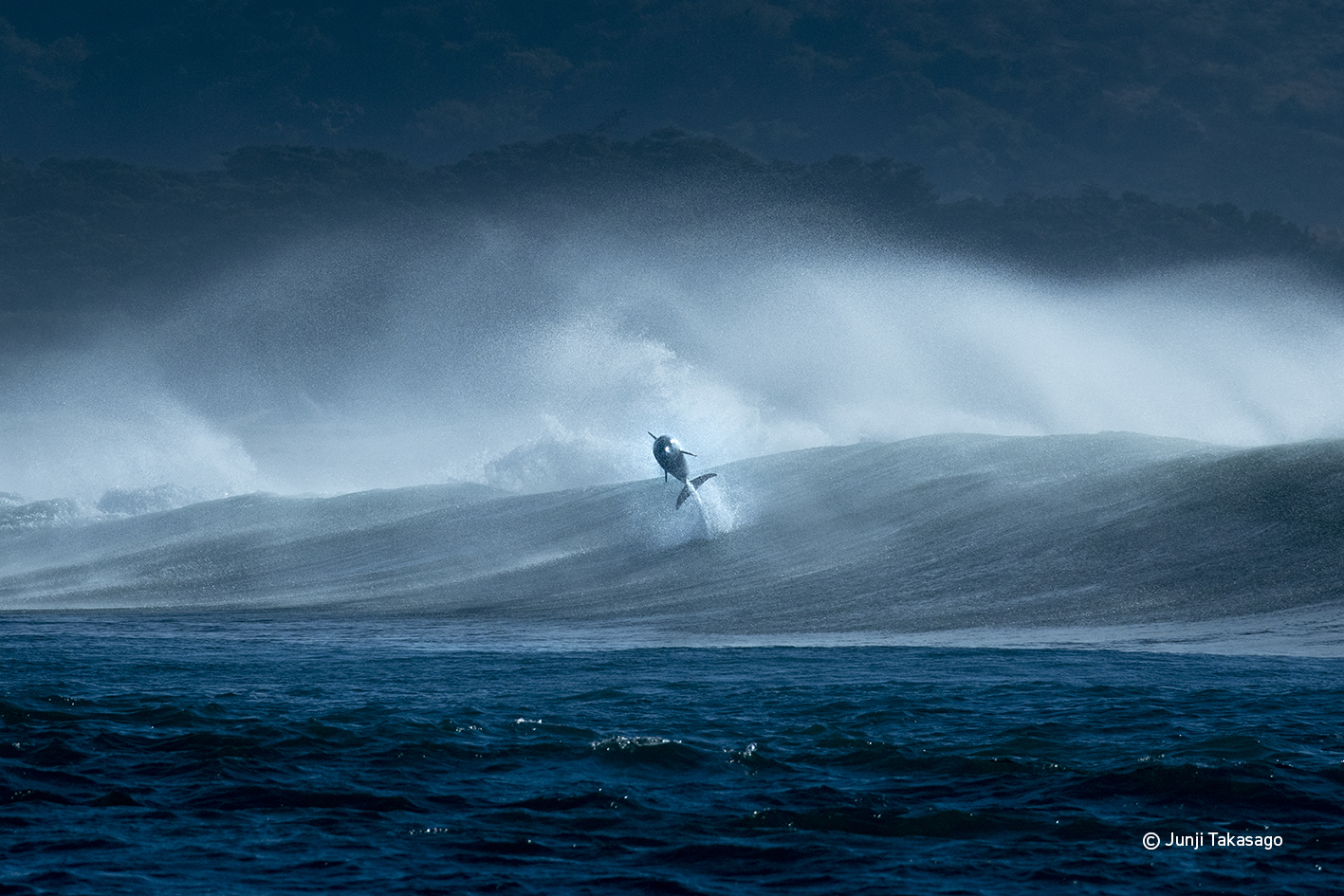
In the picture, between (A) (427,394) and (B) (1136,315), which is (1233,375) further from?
(A) (427,394)

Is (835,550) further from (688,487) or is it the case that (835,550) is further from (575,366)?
(575,366)

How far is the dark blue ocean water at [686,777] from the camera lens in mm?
6602

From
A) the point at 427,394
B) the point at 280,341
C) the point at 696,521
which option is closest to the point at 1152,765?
the point at 696,521

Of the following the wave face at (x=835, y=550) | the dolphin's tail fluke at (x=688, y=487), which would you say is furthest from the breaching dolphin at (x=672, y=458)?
the wave face at (x=835, y=550)

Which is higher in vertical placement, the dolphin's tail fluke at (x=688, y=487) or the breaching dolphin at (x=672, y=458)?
the breaching dolphin at (x=672, y=458)

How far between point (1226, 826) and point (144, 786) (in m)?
7.18

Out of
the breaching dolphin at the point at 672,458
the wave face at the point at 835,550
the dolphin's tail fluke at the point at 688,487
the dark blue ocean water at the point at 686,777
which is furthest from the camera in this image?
the dolphin's tail fluke at the point at 688,487

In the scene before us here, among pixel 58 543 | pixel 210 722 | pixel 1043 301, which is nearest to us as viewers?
pixel 210 722

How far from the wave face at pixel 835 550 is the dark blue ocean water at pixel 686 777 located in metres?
3.97

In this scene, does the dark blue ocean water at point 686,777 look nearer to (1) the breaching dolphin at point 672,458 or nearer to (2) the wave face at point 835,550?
(2) the wave face at point 835,550

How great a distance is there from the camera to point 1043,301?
164 feet

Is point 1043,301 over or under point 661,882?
over

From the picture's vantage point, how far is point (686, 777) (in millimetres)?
8586

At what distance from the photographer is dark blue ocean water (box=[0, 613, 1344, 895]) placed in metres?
6.60
